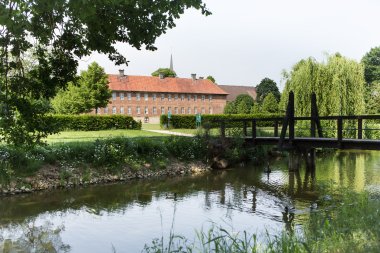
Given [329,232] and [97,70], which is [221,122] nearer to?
[329,232]

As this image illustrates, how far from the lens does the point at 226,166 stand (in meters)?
20.2

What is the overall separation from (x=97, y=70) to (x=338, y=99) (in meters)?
30.5

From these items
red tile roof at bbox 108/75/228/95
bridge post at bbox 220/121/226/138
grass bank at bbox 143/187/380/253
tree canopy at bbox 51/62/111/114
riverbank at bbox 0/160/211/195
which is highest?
red tile roof at bbox 108/75/228/95

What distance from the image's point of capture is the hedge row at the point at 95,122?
110 ft

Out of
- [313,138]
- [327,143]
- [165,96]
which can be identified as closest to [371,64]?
[165,96]

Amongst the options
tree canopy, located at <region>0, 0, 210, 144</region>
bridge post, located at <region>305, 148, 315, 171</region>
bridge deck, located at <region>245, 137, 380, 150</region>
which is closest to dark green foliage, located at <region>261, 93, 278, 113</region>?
bridge deck, located at <region>245, 137, 380, 150</region>

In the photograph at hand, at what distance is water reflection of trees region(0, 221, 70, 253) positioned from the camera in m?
7.95

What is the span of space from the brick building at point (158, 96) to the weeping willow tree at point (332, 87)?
45.1 metres

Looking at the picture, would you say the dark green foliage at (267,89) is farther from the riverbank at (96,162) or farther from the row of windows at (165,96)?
the riverbank at (96,162)

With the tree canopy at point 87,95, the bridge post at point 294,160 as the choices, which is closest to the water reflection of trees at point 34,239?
the bridge post at point 294,160

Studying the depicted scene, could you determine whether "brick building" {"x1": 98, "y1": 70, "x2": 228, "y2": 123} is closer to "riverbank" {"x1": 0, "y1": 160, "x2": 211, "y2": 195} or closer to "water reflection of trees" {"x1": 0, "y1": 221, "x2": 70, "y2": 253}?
"riverbank" {"x1": 0, "y1": 160, "x2": 211, "y2": 195}

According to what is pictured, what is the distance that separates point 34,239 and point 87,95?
39321 millimetres

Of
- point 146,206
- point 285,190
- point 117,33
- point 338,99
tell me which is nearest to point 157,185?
point 146,206

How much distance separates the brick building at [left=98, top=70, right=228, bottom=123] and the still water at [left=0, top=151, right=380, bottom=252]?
52584mm
